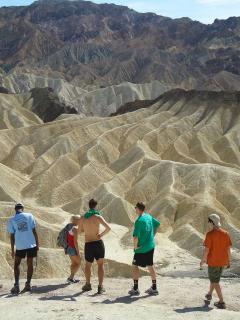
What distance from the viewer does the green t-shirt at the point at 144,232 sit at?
1346 centimetres

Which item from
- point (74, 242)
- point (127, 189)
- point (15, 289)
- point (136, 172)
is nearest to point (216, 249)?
point (74, 242)

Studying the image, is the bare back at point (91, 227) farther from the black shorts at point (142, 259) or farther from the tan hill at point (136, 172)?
the tan hill at point (136, 172)

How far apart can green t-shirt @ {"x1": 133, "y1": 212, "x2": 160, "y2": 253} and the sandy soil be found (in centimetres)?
114

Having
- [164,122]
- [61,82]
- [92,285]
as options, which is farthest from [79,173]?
[61,82]

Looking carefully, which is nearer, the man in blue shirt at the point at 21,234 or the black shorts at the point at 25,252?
the man in blue shirt at the point at 21,234

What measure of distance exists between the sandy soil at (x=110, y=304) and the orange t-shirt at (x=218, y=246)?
1.01m

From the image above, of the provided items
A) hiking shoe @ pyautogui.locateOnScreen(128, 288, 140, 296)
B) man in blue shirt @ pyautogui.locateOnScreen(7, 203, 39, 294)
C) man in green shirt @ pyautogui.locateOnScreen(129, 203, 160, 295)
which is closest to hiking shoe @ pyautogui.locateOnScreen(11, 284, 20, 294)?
man in blue shirt @ pyautogui.locateOnScreen(7, 203, 39, 294)

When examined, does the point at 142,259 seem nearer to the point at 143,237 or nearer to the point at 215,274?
the point at 143,237

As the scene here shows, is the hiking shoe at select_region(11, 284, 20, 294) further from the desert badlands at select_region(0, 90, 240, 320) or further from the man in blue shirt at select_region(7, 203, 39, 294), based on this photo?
the desert badlands at select_region(0, 90, 240, 320)

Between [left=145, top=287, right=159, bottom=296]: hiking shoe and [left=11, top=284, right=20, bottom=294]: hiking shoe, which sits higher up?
[left=11, top=284, right=20, bottom=294]: hiking shoe

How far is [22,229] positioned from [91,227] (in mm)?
1565

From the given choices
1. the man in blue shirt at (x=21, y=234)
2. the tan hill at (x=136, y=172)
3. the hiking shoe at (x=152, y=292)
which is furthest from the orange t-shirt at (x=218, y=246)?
the tan hill at (x=136, y=172)

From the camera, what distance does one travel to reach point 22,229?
13.7 meters

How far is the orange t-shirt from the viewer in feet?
42.5
